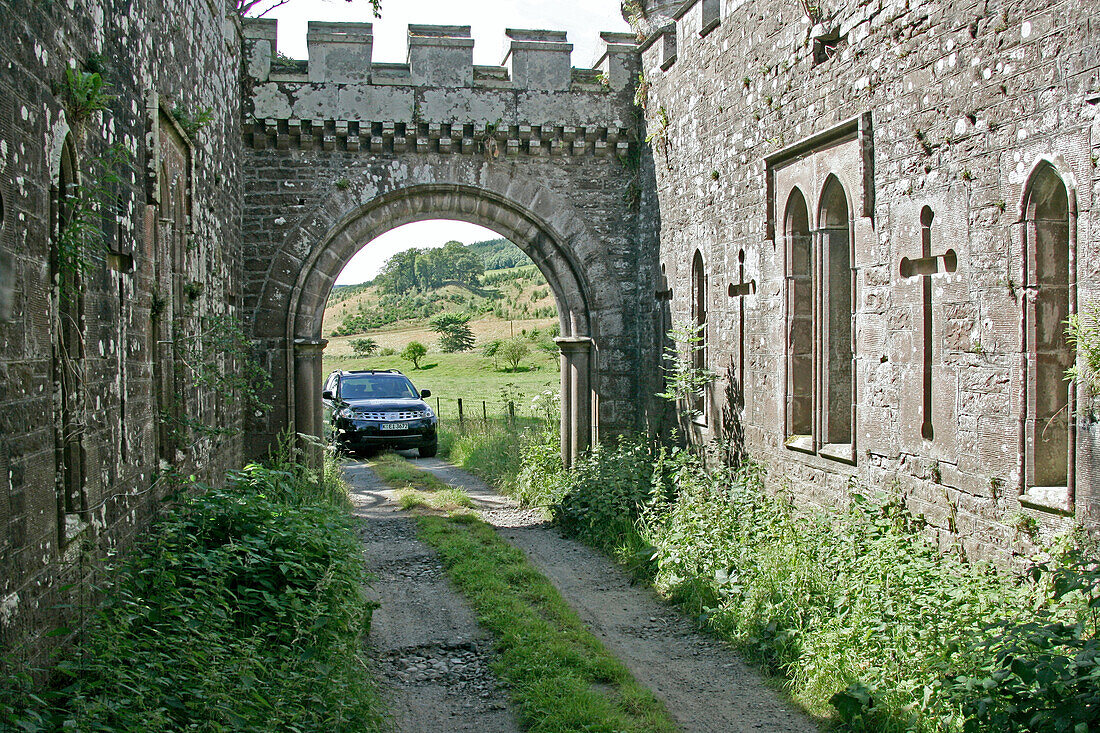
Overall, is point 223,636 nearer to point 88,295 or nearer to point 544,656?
point 88,295

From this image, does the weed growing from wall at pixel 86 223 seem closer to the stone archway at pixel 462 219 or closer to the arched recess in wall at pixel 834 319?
the arched recess in wall at pixel 834 319

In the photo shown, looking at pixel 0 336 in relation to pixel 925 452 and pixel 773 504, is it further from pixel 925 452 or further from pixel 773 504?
pixel 773 504

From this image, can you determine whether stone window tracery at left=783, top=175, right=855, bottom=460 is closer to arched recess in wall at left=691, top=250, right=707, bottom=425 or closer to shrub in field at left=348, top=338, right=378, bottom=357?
arched recess in wall at left=691, top=250, right=707, bottom=425

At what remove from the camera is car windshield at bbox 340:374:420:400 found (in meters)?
16.0

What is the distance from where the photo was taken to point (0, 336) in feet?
10.8

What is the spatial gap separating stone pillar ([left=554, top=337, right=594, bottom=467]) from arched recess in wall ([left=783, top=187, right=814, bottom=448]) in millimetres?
3578

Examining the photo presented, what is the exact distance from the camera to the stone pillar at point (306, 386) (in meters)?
9.65

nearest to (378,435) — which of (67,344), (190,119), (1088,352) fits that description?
(190,119)

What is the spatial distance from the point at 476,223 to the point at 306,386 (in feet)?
8.87

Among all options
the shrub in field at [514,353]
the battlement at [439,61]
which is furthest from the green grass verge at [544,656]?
the shrub in field at [514,353]

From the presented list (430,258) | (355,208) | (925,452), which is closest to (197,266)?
(355,208)

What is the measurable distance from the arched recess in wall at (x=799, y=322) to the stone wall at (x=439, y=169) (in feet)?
11.1

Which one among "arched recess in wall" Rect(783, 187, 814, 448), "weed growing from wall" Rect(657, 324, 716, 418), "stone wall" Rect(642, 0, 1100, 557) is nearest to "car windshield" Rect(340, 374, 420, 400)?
"weed growing from wall" Rect(657, 324, 716, 418)

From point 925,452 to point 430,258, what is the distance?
74.3 m
